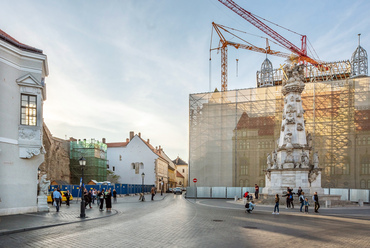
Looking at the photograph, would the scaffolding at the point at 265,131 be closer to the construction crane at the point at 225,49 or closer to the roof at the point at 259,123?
the roof at the point at 259,123

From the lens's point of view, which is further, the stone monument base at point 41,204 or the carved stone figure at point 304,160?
the carved stone figure at point 304,160

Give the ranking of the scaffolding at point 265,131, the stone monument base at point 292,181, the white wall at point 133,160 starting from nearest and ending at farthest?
the stone monument base at point 292,181
the scaffolding at point 265,131
the white wall at point 133,160

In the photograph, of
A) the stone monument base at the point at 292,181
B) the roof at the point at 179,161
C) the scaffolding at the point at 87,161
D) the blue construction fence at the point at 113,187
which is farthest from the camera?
the roof at the point at 179,161

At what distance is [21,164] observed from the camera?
19.0m

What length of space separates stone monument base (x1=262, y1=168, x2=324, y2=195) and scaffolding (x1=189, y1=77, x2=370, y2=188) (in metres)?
9.34

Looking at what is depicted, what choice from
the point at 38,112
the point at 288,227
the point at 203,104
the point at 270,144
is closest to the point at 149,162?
the point at 203,104

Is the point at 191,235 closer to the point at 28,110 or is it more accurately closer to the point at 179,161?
the point at 28,110

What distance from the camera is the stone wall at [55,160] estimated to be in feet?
162

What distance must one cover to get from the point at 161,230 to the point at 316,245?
5918 millimetres

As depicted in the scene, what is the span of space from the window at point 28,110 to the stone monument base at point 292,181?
20.9m

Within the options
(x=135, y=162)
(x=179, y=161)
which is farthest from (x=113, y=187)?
(x=179, y=161)

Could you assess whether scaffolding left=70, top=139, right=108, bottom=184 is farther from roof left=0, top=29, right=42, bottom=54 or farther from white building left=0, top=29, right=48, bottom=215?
roof left=0, top=29, right=42, bottom=54

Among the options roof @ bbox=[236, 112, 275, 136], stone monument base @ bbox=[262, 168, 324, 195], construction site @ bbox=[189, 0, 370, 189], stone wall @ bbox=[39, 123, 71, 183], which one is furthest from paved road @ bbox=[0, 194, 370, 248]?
stone wall @ bbox=[39, 123, 71, 183]

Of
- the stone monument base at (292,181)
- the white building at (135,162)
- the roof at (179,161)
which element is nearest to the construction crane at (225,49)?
the white building at (135,162)
